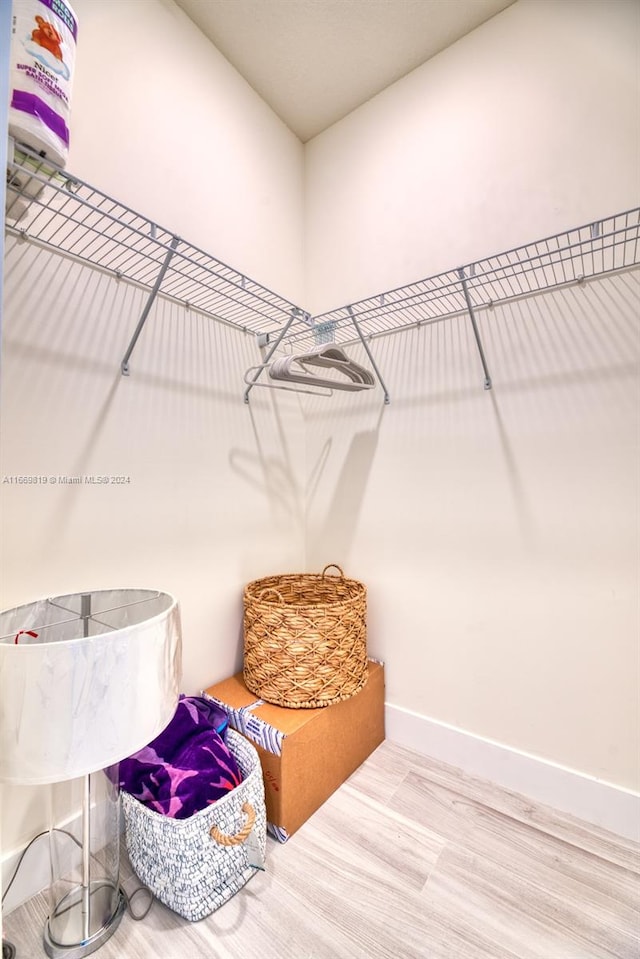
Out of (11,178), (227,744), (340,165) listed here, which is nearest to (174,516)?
(227,744)

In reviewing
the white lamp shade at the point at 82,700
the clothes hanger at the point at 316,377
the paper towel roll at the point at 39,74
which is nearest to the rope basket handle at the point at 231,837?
the white lamp shade at the point at 82,700

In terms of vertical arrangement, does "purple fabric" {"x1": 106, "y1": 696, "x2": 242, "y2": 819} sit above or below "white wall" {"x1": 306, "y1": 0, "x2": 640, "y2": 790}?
below

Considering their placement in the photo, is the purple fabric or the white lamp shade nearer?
the white lamp shade

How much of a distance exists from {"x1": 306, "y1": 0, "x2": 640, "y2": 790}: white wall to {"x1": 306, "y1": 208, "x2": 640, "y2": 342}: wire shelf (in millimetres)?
47

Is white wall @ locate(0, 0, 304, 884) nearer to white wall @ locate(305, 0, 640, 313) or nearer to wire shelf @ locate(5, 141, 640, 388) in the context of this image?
wire shelf @ locate(5, 141, 640, 388)

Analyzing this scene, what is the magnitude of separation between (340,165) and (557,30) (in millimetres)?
829

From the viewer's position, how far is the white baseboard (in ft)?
3.67

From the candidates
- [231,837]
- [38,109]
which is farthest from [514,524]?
[38,109]

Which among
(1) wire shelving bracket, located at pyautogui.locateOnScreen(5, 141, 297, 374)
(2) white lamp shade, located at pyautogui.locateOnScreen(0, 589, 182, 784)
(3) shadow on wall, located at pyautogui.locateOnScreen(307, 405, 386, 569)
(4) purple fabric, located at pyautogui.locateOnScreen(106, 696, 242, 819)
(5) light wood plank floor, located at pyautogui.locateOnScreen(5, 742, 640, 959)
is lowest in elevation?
(5) light wood plank floor, located at pyautogui.locateOnScreen(5, 742, 640, 959)

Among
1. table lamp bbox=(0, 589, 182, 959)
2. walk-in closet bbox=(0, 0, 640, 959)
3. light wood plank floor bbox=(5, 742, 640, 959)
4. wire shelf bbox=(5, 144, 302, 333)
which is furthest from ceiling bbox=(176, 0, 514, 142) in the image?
light wood plank floor bbox=(5, 742, 640, 959)

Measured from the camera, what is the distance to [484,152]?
1406mm

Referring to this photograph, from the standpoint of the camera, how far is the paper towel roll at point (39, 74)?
2.28 ft

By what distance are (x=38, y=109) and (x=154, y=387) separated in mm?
647

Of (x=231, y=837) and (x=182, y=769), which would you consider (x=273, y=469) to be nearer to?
(x=182, y=769)
